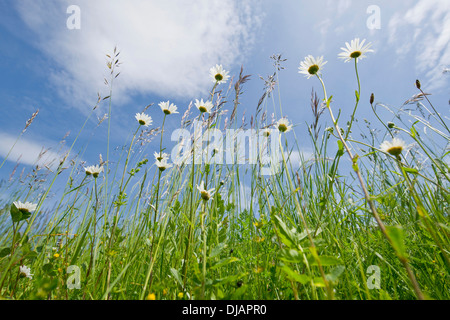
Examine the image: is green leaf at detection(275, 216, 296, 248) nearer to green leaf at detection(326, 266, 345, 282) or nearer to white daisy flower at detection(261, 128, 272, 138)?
green leaf at detection(326, 266, 345, 282)

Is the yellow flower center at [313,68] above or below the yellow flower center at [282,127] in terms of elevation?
above

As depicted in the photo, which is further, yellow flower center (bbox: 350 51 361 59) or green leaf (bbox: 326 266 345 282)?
yellow flower center (bbox: 350 51 361 59)

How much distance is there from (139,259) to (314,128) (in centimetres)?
114

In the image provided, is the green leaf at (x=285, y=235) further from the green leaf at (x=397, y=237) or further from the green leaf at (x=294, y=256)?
the green leaf at (x=397, y=237)

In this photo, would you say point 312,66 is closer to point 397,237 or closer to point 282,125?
point 282,125

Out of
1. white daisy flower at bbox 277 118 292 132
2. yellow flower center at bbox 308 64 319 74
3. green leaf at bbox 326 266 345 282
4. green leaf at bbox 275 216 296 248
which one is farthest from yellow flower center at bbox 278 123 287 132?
green leaf at bbox 326 266 345 282

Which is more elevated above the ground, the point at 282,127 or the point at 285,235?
the point at 282,127

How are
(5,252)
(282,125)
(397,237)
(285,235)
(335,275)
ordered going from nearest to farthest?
(397,237) < (335,275) < (285,235) < (5,252) < (282,125)

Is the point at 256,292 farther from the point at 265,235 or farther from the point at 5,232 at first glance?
the point at 5,232

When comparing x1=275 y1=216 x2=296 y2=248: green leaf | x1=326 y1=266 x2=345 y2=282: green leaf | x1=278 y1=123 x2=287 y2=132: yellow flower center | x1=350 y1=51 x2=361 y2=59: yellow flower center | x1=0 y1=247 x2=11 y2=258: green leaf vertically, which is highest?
x1=350 y1=51 x2=361 y2=59: yellow flower center

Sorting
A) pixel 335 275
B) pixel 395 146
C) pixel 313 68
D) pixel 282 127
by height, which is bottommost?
pixel 335 275

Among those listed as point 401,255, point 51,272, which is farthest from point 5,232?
point 401,255

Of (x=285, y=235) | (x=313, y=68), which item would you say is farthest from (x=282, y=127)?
(x=285, y=235)

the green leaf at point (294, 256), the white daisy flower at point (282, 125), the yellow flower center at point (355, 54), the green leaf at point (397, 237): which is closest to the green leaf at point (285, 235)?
the green leaf at point (294, 256)
